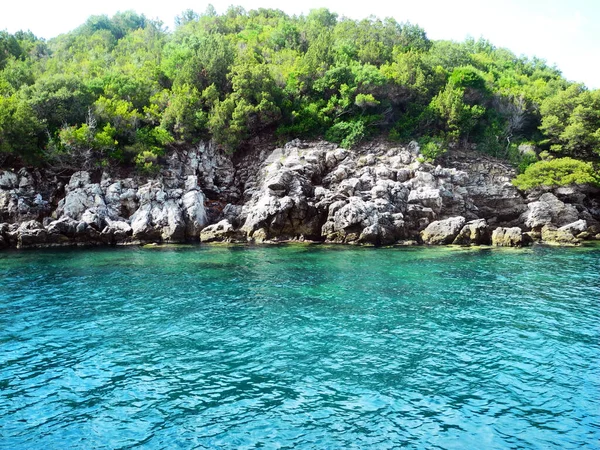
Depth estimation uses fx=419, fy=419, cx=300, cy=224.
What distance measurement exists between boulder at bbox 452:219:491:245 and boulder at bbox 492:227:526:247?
86 cm

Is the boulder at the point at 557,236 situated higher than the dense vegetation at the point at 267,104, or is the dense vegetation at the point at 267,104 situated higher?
the dense vegetation at the point at 267,104

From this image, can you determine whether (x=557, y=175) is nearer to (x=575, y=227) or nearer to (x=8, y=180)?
(x=575, y=227)

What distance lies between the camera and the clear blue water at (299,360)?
10.3 metres

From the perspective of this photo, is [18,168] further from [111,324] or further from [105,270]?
[111,324]

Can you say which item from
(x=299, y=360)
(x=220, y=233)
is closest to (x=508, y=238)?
(x=220, y=233)

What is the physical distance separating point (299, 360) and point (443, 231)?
3057 centimetres

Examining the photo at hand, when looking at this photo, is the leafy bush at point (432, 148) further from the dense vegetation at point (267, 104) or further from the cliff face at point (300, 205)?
the cliff face at point (300, 205)

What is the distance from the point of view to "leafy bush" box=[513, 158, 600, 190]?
1849 inches

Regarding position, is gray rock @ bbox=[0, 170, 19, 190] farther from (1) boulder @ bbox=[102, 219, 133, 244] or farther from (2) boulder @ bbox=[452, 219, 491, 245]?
(2) boulder @ bbox=[452, 219, 491, 245]

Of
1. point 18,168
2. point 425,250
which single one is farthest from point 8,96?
point 425,250

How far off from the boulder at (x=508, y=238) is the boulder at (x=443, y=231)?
11.4 ft

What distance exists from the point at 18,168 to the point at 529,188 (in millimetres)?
56502

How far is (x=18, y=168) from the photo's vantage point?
44656 millimetres

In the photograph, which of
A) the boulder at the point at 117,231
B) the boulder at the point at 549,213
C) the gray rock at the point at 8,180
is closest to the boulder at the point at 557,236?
the boulder at the point at 549,213
